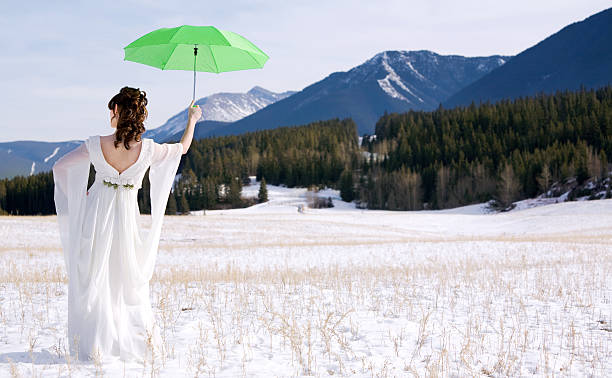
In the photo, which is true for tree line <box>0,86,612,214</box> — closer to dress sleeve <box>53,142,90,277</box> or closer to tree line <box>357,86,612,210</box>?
tree line <box>357,86,612,210</box>

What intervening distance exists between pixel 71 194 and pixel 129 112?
1339mm

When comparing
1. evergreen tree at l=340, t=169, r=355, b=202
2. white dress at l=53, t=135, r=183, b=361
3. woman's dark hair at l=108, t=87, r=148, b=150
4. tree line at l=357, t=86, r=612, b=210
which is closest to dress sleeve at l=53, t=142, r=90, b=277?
white dress at l=53, t=135, r=183, b=361

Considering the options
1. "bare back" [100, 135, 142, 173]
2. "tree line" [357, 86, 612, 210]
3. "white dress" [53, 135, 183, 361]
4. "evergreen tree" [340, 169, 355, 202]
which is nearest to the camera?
"white dress" [53, 135, 183, 361]

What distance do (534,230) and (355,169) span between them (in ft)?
270

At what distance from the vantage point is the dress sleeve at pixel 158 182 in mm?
6520

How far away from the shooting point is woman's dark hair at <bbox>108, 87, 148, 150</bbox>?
238 inches

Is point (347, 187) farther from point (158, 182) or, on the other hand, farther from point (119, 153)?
point (119, 153)

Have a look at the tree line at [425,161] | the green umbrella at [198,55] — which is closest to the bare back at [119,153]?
the green umbrella at [198,55]

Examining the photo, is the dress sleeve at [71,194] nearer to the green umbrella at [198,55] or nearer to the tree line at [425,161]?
the green umbrella at [198,55]

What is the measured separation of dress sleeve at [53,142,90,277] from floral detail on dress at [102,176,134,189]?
30 cm

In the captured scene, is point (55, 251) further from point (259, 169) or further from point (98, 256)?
point (259, 169)

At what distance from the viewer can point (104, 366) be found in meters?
5.71

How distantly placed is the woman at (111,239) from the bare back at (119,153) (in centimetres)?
1

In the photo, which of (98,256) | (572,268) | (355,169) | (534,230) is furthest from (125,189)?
(355,169)
